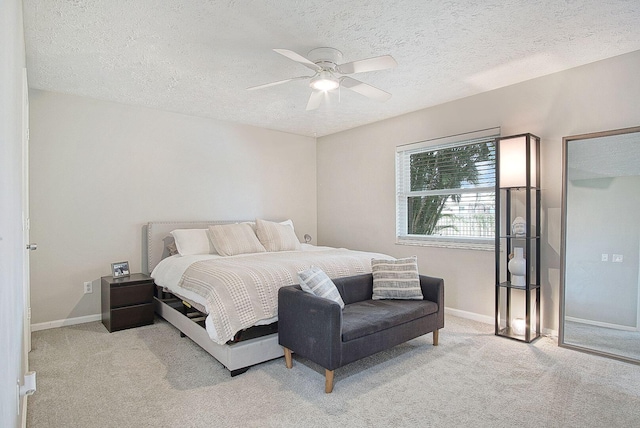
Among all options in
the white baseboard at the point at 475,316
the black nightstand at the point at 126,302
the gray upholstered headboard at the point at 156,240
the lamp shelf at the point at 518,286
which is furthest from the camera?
the gray upholstered headboard at the point at 156,240

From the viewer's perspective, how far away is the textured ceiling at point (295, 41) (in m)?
2.28

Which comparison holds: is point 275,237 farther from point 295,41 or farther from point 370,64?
point 370,64

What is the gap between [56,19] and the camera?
239cm

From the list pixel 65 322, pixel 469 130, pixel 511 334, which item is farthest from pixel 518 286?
pixel 65 322

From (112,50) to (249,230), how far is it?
7.54 feet

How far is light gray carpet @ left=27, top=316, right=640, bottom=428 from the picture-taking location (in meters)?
2.05

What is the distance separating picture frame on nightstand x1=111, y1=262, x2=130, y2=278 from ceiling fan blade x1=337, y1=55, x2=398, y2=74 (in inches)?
126

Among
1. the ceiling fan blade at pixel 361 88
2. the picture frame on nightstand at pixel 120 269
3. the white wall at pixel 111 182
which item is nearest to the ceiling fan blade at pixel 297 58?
the ceiling fan blade at pixel 361 88

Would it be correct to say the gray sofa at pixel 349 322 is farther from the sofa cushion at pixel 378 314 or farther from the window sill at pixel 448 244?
the window sill at pixel 448 244

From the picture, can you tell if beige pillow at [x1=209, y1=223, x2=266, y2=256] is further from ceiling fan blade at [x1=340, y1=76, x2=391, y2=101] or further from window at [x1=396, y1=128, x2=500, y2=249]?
ceiling fan blade at [x1=340, y1=76, x2=391, y2=101]

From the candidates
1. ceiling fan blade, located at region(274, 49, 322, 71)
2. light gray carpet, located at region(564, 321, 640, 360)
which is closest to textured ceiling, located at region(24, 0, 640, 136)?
ceiling fan blade, located at region(274, 49, 322, 71)

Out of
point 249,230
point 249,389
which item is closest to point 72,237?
point 249,230

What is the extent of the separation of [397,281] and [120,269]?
305cm

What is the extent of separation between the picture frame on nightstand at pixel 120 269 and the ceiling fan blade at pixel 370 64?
3.19 metres
